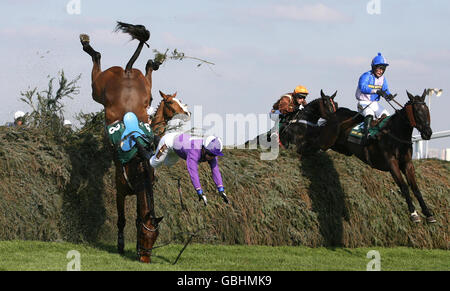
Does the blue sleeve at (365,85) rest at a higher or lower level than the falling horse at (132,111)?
higher

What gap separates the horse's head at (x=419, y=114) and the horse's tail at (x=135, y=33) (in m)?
4.95

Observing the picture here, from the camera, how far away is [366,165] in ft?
48.4

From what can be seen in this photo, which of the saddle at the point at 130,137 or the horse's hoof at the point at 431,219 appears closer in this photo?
the saddle at the point at 130,137

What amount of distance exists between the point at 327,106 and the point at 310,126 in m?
0.55

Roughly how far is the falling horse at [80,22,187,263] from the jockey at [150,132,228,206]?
Result: 0.83ft

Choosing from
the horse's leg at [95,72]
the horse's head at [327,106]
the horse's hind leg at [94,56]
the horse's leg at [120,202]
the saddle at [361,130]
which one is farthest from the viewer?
the horse's head at [327,106]

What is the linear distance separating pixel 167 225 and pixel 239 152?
102 inches

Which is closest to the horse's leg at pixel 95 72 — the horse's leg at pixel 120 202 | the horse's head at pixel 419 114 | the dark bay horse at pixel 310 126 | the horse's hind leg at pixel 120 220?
the horse's leg at pixel 120 202

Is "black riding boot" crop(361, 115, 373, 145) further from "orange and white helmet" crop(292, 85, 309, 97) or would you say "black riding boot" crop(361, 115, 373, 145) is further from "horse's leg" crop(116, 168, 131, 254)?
"horse's leg" crop(116, 168, 131, 254)

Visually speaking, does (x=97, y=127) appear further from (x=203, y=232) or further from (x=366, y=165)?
(x=366, y=165)

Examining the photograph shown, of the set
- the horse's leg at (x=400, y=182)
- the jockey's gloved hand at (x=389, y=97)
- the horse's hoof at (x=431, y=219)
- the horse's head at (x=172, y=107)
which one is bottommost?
the horse's hoof at (x=431, y=219)

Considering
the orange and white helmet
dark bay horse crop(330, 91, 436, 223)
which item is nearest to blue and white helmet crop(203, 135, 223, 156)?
dark bay horse crop(330, 91, 436, 223)

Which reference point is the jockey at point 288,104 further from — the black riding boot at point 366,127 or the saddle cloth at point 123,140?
the saddle cloth at point 123,140

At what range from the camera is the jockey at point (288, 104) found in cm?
1557
